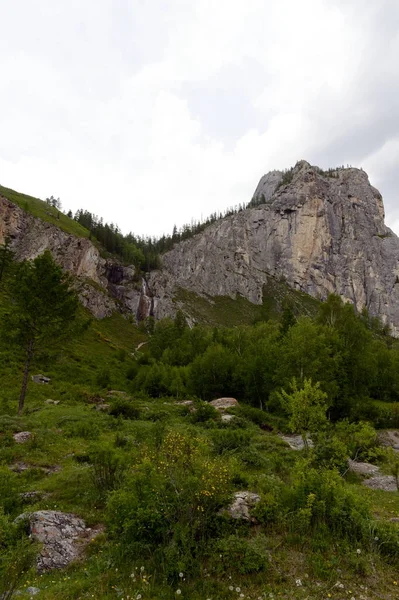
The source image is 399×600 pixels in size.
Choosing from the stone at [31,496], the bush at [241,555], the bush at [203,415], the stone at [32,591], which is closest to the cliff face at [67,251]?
the bush at [203,415]

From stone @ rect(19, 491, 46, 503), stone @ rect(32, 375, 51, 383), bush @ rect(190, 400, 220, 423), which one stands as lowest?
stone @ rect(32, 375, 51, 383)

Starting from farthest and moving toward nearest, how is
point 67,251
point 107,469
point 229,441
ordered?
point 67,251, point 229,441, point 107,469

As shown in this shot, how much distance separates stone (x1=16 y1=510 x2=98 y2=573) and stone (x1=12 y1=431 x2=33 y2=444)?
1023 cm

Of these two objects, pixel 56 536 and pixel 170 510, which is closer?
pixel 170 510

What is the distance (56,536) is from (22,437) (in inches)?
481

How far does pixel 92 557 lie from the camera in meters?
9.11

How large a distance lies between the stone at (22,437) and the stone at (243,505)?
46.2ft

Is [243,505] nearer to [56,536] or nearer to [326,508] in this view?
[326,508]

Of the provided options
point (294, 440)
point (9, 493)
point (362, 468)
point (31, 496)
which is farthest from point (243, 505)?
point (294, 440)

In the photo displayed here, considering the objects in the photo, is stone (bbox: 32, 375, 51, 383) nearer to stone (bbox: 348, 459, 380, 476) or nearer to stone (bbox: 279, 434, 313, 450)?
stone (bbox: 279, 434, 313, 450)

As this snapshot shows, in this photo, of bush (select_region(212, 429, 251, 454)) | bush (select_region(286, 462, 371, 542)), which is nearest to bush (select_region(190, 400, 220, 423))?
bush (select_region(212, 429, 251, 454))

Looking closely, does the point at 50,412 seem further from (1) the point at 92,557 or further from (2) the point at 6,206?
(2) the point at 6,206

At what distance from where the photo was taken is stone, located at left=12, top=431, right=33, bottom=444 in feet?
64.0

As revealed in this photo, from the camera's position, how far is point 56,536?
9797 mm
